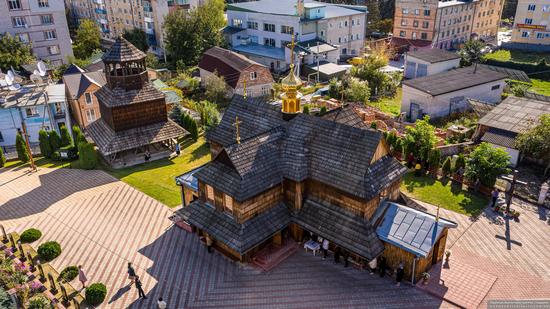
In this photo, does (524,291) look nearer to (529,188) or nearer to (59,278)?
(529,188)

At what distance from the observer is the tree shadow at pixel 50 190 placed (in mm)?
31062

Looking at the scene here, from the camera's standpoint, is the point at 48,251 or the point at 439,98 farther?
the point at 439,98

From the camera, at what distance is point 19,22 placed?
64.4 meters

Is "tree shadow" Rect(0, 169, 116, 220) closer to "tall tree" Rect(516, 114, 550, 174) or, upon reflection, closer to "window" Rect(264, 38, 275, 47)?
"tall tree" Rect(516, 114, 550, 174)

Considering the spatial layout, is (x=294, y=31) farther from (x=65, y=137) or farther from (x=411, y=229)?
(x=411, y=229)

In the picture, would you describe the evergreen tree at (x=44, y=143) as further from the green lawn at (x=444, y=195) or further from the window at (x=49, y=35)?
the window at (x=49, y=35)

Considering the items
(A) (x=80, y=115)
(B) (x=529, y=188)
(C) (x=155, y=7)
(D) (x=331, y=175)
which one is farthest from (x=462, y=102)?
(C) (x=155, y=7)

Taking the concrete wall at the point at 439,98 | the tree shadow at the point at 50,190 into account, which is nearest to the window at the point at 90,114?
the tree shadow at the point at 50,190

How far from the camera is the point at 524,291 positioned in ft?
74.8

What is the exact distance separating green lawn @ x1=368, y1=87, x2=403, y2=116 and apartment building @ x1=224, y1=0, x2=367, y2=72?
1381cm

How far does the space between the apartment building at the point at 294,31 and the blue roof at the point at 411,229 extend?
1759 inches

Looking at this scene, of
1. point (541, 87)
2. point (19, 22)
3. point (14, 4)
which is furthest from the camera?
point (19, 22)

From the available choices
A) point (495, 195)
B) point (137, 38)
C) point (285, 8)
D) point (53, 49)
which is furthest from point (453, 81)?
point (53, 49)

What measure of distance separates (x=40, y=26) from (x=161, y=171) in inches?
1776
